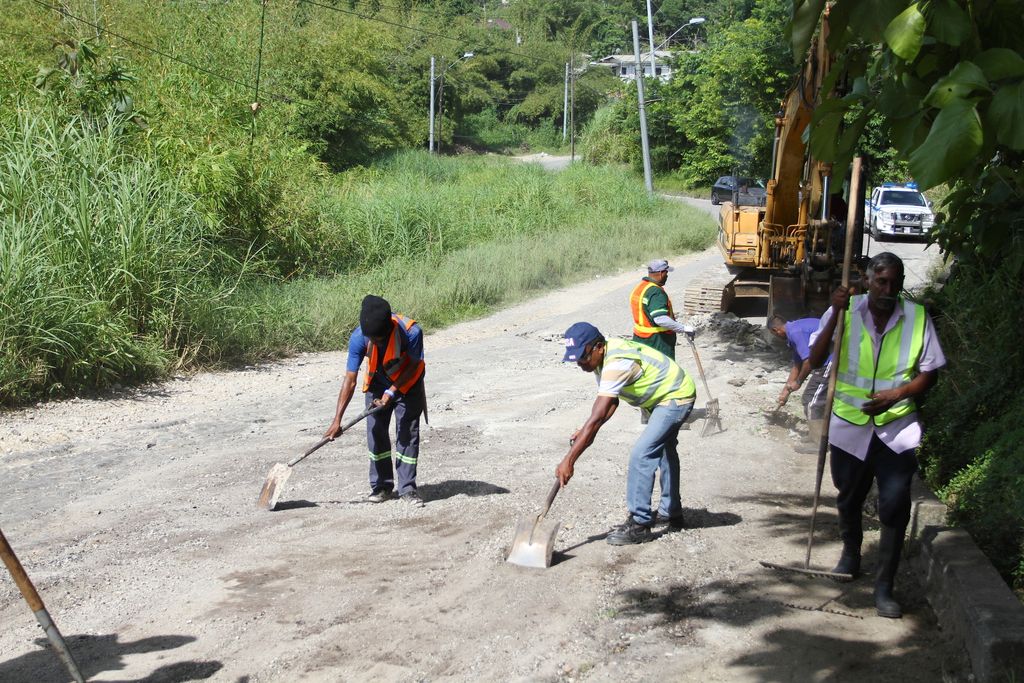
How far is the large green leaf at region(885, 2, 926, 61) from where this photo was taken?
2713mm

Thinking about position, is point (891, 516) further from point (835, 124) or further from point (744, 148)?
point (744, 148)

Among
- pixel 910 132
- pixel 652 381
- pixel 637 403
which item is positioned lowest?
pixel 637 403

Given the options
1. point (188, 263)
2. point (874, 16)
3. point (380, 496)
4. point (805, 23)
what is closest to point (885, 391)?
point (805, 23)

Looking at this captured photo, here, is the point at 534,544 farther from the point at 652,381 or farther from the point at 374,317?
the point at 374,317

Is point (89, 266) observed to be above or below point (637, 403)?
above

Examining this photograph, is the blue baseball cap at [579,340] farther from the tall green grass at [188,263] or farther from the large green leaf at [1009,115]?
the tall green grass at [188,263]

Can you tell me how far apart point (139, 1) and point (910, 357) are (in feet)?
78.6

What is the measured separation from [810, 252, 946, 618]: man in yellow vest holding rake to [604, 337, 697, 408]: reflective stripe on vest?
3.71 ft

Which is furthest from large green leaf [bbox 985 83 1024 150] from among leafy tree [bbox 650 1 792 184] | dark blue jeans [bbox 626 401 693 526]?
leafy tree [bbox 650 1 792 184]

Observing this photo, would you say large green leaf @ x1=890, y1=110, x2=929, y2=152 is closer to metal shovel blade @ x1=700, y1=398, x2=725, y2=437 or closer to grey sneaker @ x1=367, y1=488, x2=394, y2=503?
grey sneaker @ x1=367, y1=488, x2=394, y2=503

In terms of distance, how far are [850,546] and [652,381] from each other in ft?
4.60

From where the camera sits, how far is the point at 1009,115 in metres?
2.55

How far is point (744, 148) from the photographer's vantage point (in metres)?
39.9

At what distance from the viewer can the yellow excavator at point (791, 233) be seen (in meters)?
11.5
